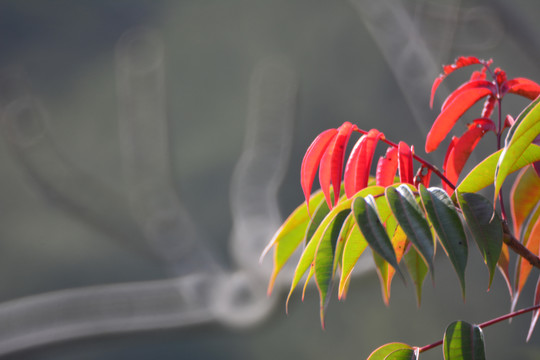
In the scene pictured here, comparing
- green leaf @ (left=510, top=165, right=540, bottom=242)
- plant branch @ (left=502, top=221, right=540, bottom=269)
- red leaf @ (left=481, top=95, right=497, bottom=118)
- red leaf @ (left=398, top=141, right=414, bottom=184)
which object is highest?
red leaf @ (left=481, top=95, right=497, bottom=118)

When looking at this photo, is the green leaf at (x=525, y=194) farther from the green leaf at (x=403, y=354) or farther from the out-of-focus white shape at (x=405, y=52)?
the out-of-focus white shape at (x=405, y=52)

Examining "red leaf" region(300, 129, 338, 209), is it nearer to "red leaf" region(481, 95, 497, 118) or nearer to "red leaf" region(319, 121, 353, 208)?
"red leaf" region(319, 121, 353, 208)

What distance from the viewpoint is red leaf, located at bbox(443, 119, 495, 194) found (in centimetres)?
39

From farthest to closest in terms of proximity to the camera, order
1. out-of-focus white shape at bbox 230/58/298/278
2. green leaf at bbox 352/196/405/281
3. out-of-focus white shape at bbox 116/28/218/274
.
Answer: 1. out-of-focus white shape at bbox 116/28/218/274
2. out-of-focus white shape at bbox 230/58/298/278
3. green leaf at bbox 352/196/405/281

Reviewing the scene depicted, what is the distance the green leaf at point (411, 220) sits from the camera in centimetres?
29

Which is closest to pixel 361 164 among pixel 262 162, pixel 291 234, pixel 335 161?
pixel 335 161

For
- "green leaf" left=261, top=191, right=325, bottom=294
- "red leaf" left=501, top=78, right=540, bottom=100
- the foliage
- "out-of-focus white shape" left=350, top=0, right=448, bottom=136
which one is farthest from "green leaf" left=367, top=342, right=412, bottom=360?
"out-of-focus white shape" left=350, top=0, right=448, bottom=136

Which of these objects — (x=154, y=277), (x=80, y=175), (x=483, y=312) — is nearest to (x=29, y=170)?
(x=80, y=175)

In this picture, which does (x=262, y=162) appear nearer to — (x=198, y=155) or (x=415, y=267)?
(x=198, y=155)

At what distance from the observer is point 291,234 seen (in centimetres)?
46

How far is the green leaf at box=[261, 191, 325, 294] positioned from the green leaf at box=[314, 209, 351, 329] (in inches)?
4.1

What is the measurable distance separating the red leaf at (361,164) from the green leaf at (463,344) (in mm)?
107

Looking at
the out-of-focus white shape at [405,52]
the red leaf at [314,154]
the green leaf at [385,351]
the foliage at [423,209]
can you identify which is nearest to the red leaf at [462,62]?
the foliage at [423,209]

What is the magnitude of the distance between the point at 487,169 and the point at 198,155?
1.88 metres
